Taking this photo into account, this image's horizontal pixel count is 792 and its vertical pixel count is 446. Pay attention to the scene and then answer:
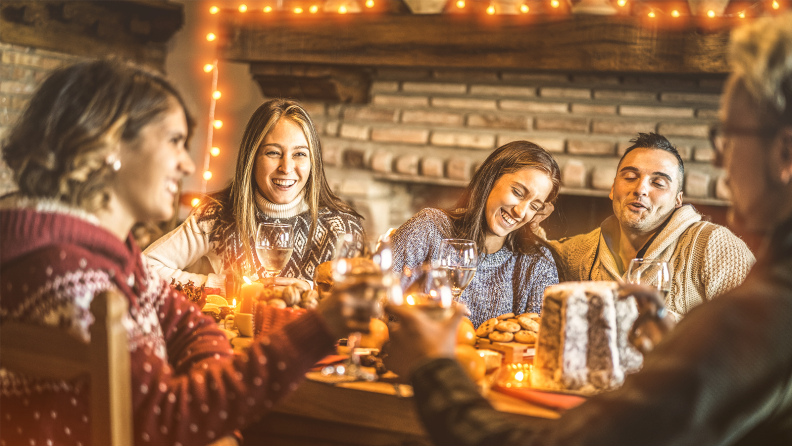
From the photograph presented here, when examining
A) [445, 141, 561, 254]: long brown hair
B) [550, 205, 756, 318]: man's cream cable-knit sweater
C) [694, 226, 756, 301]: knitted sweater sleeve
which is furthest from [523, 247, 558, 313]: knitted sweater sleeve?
[694, 226, 756, 301]: knitted sweater sleeve

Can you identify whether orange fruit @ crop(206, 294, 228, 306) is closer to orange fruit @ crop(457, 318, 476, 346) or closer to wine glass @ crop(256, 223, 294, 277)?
wine glass @ crop(256, 223, 294, 277)

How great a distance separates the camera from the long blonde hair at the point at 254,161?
7.87 feet

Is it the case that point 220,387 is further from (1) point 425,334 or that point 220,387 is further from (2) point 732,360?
(2) point 732,360

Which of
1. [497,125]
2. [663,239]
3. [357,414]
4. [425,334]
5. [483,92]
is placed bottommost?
[357,414]

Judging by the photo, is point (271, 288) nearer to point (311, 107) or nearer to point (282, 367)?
point (282, 367)

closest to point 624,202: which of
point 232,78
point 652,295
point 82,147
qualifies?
point 652,295

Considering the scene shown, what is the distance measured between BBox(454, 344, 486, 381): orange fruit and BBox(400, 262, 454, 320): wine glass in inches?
4.6

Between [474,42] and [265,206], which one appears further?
[474,42]

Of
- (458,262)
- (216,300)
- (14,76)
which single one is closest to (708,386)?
(458,262)

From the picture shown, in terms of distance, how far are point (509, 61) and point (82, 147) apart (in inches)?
101

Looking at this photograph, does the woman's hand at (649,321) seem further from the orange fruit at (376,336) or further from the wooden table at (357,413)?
the orange fruit at (376,336)

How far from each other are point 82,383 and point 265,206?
1.52 meters

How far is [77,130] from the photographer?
1.05 metres

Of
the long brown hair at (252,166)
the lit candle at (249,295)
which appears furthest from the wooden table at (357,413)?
the long brown hair at (252,166)
